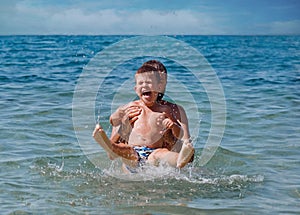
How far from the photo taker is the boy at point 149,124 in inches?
208

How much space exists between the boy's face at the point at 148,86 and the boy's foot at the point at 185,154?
87cm

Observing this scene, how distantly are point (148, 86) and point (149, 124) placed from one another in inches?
15.6

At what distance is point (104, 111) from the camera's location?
9.22 m

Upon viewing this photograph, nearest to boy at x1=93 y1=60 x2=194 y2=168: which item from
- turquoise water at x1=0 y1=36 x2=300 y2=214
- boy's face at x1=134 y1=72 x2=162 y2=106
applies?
boy's face at x1=134 y1=72 x2=162 y2=106

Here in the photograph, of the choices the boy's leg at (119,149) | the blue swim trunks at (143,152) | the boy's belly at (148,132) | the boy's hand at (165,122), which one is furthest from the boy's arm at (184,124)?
the boy's leg at (119,149)

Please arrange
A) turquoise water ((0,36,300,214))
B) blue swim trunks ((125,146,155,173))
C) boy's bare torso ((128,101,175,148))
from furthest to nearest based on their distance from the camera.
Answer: boy's bare torso ((128,101,175,148)) < blue swim trunks ((125,146,155,173)) < turquoise water ((0,36,300,214))

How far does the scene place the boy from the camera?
17.4 feet

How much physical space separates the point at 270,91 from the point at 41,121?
5.91m

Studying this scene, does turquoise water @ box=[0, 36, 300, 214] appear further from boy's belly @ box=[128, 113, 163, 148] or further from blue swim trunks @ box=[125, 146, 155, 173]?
boy's belly @ box=[128, 113, 163, 148]

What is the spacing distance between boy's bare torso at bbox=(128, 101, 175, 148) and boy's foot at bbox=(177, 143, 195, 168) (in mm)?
592

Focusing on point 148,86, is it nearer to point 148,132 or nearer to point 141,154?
point 148,132

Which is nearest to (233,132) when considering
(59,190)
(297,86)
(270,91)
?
(59,190)

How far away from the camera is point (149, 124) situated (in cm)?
540

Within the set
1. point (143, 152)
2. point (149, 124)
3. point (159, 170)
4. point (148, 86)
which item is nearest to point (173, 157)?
point (159, 170)
